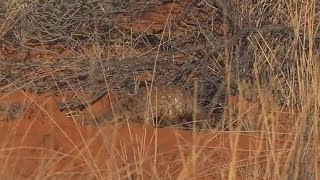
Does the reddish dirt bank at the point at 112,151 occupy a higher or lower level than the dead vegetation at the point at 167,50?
lower

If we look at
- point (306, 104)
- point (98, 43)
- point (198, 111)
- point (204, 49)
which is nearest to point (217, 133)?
point (306, 104)

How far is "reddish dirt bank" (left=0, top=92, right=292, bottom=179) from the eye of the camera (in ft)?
11.3

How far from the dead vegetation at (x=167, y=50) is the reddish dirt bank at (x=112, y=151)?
7.8 inches

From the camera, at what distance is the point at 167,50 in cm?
589

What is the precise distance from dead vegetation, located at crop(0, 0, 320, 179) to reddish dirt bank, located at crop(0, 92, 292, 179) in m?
0.20

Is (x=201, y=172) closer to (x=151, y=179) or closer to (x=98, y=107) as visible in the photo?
(x=151, y=179)

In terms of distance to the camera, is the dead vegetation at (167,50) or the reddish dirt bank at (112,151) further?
the dead vegetation at (167,50)

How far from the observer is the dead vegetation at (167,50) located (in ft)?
16.1

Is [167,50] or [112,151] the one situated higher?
[167,50]

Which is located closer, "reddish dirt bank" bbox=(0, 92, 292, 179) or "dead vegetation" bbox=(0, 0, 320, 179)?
"reddish dirt bank" bbox=(0, 92, 292, 179)

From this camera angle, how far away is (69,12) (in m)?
6.38

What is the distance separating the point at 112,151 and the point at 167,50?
103 inches

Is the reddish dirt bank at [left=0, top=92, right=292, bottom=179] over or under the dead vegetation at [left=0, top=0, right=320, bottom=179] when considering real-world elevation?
under

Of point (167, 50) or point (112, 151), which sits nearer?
point (112, 151)
